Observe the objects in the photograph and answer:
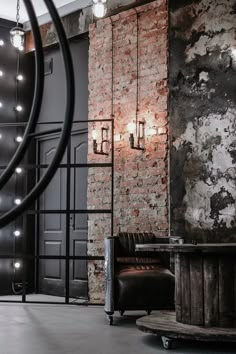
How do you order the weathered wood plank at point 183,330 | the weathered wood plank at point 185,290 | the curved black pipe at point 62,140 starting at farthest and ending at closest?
the weathered wood plank at point 185,290 → the weathered wood plank at point 183,330 → the curved black pipe at point 62,140

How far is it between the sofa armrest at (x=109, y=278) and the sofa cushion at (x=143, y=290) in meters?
0.05

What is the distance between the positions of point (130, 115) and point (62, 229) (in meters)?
1.92

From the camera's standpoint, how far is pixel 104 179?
6906mm

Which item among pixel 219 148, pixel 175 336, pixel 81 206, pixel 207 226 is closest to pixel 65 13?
pixel 81 206

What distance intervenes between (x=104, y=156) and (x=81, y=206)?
82cm

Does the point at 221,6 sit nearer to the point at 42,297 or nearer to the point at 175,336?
the point at 175,336

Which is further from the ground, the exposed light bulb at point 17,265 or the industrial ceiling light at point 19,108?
the industrial ceiling light at point 19,108

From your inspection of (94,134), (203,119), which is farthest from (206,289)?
(94,134)

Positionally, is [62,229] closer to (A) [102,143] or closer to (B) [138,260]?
(A) [102,143]

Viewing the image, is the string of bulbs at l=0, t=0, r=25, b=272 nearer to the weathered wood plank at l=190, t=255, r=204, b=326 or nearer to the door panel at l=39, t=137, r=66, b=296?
the door panel at l=39, t=137, r=66, b=296

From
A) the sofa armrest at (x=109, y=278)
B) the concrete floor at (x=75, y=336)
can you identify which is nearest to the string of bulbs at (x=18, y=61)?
the concrete floor at (x=75, y=336)

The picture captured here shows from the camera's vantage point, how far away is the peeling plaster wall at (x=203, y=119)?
577cm

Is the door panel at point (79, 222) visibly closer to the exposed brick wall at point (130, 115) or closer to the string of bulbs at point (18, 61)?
the exposed brick wall at point (130, 115)

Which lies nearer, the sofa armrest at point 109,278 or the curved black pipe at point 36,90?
the curved black pipe at point 36,90
